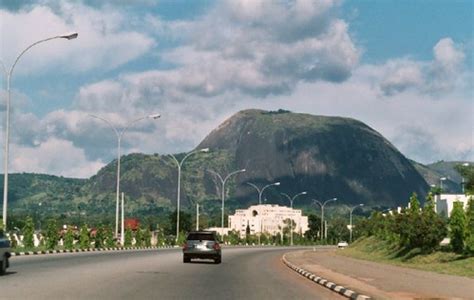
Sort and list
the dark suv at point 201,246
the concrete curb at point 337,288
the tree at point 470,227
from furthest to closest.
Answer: the tree at point 470,227 < the dark suv at point 201,246 < the concrete curb at point 337,288

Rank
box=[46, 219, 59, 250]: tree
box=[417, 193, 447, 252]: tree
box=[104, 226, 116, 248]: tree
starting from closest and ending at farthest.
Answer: box=[417, 193, 447, 252]: tree
box=[46, 219, 59, 250]: tree
box=[104, 226, 116, 248]: tree

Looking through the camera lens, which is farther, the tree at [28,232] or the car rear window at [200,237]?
the tree at [28,232]

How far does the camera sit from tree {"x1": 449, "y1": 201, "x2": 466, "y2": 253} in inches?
1826

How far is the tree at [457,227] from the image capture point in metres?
46.4

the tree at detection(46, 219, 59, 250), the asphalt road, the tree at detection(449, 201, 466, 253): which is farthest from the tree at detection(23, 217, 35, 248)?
the tree at detection(449, 201, 466, 253)

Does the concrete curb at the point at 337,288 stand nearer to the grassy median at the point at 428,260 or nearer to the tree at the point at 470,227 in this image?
the grassy median at the point at 428,260

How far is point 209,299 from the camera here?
18.4 m

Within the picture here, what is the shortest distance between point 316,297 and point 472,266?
65.4 ft

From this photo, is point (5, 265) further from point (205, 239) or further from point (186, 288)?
point (205, 239)

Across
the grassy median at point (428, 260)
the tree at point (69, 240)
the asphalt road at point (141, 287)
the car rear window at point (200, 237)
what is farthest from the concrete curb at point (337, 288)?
the tree at point (69, 240)

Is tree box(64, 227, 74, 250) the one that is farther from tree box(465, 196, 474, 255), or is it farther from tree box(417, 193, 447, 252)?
tree box(465, 196, 474, 255)

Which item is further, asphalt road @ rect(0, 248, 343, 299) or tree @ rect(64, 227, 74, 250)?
tree @ rect(64, 227, 74, 250)

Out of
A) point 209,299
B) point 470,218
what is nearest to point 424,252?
point 470,218

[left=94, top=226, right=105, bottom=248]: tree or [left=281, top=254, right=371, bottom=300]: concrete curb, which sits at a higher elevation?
[left=94, top=226, right=105, bottom=248]: tree
